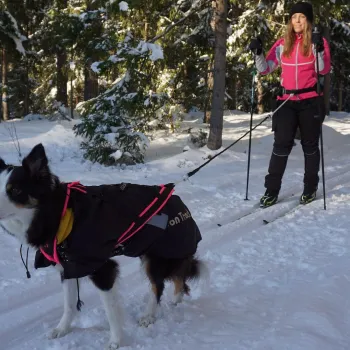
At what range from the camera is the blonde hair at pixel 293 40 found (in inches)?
207

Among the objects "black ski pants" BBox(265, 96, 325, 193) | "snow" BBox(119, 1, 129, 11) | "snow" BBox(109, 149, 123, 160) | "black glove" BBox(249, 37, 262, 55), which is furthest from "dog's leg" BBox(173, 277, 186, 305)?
"snow" BBox(119, 1, 129, 11)


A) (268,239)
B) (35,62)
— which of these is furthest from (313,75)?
(35,62)

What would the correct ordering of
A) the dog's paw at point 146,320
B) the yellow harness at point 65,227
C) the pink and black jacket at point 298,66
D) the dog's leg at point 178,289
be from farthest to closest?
the pink and black jacket at point 298,66 → the dog's leg at point 178,289 → the dog's paw at point 146,320 → the yellow harness at point 65,227

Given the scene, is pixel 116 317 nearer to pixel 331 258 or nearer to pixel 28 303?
pixel 28 303

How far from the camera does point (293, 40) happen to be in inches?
213

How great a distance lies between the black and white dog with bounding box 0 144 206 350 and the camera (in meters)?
2.36

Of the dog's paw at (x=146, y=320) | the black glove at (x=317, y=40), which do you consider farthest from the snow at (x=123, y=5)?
the dog's paw at (x=146, y=320)

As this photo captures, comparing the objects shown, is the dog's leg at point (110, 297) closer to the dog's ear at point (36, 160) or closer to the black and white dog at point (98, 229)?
the black and white dog at point (98, 229)

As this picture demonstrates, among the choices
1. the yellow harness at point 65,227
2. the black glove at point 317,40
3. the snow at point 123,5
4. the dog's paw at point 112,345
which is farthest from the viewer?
the snow at point 123,5

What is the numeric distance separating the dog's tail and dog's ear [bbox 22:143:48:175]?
1.39 meters

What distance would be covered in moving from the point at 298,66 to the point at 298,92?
0.36 metres

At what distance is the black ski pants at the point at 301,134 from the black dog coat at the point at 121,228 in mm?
3082

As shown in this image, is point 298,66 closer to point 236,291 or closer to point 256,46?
point 256,46

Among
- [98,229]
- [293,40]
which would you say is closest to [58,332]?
[98,229]
